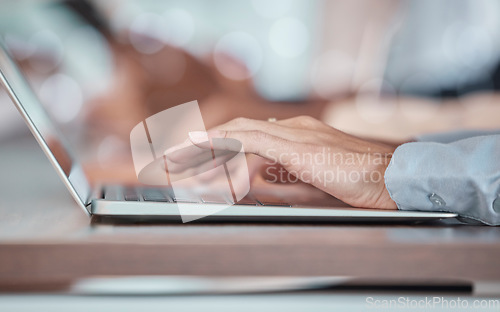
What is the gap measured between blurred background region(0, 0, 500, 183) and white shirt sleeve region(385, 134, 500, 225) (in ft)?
2.62

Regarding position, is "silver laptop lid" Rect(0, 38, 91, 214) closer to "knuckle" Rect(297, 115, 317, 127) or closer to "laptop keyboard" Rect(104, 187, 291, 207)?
"laptop keyboard" Rect(104, 187, 291, 207)

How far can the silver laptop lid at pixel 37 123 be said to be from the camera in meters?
0.31

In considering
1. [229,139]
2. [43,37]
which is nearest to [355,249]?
[229,139]

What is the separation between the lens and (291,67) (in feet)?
8.82

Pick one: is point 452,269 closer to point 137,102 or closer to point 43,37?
point 137,102

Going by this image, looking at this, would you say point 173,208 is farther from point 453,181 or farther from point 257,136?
point 453,181

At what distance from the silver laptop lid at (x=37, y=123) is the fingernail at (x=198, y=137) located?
97 millimetres

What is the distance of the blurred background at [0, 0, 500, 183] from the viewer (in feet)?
5.25

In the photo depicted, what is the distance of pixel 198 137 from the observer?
36 centimetres

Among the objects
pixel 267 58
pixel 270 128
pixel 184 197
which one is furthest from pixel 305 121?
pixel 267 58

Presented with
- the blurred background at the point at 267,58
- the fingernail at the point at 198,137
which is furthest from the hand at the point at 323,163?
the blurred background at the point at 267,58

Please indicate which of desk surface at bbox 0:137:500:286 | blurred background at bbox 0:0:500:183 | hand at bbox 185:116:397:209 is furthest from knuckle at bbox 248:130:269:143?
blurred background at bbox 0:0:500:183

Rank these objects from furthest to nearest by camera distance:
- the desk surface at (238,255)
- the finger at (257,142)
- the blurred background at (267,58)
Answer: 1. the blurred background at (267,58)
2. the finger at (257,142)
3. the desk surface at (238,255)

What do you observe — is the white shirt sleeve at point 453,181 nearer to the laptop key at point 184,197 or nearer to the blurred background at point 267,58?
the laptop key at point 184,197
